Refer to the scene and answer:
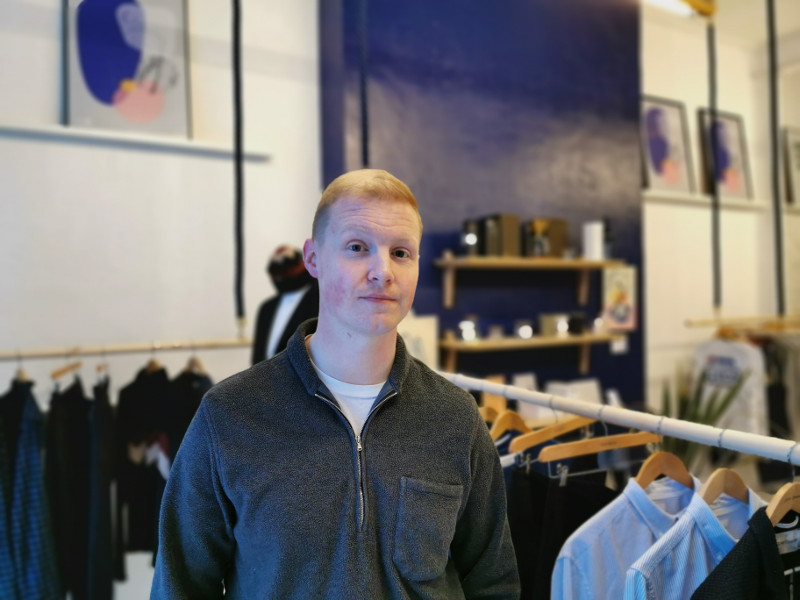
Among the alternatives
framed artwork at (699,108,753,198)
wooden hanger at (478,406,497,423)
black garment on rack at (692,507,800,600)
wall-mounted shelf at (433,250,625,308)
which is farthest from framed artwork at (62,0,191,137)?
framed artwork at (699,108,753,198)

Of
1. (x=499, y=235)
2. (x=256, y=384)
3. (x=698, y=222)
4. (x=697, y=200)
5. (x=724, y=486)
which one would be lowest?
(x=724, y=486)

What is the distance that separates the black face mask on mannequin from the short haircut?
1.20 metres

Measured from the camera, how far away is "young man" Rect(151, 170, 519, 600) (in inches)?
34.0

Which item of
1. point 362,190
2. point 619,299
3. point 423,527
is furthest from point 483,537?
point 619,299

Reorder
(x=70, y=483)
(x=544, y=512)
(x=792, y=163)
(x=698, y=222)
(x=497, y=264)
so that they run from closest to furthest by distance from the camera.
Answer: (x=544, y=512)
(x=70, y=483)
(x=497, y=264)
(x=698, y=222)
(x=792, y=163)

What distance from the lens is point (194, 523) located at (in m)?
0.89

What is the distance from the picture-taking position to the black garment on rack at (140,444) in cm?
192

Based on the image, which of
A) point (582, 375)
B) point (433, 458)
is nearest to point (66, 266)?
point (433, 458)

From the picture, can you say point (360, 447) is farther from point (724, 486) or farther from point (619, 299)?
point (619, 299)

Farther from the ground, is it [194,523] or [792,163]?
[792,163]

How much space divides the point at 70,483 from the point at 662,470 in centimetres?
171

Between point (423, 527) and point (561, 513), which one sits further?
point (561, 513)

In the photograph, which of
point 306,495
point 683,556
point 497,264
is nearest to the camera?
point 306,495

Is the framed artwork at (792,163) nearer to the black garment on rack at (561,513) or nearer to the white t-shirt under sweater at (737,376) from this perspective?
the white t-shirt under sweater at (737,376)
